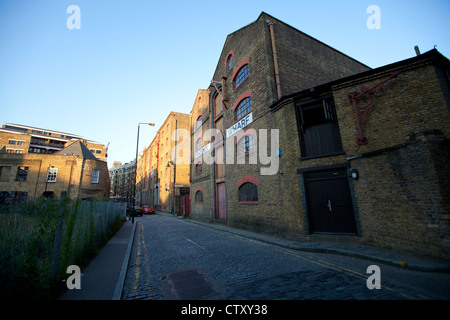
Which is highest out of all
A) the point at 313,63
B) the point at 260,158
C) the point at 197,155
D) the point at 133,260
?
the point at 313,63

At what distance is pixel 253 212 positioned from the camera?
436 inches

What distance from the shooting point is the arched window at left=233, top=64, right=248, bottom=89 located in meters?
13.1

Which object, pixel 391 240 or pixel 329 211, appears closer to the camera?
pixel 391 240

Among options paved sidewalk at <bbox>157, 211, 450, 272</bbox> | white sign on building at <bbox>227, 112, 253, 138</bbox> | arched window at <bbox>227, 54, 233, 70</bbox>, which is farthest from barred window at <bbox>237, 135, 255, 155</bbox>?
arched window at <bbox>227, 54, 233, 70</bbox>

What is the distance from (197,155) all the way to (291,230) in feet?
44.0

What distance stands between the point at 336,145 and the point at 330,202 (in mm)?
2326

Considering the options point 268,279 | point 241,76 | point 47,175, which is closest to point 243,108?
point 241,76

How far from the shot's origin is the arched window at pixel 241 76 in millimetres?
13062

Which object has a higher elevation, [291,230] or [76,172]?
[76,172]

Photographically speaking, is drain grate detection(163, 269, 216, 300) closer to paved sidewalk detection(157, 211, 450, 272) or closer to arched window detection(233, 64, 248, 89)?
paved sidewalk detection(157, 211, 450, 272)
